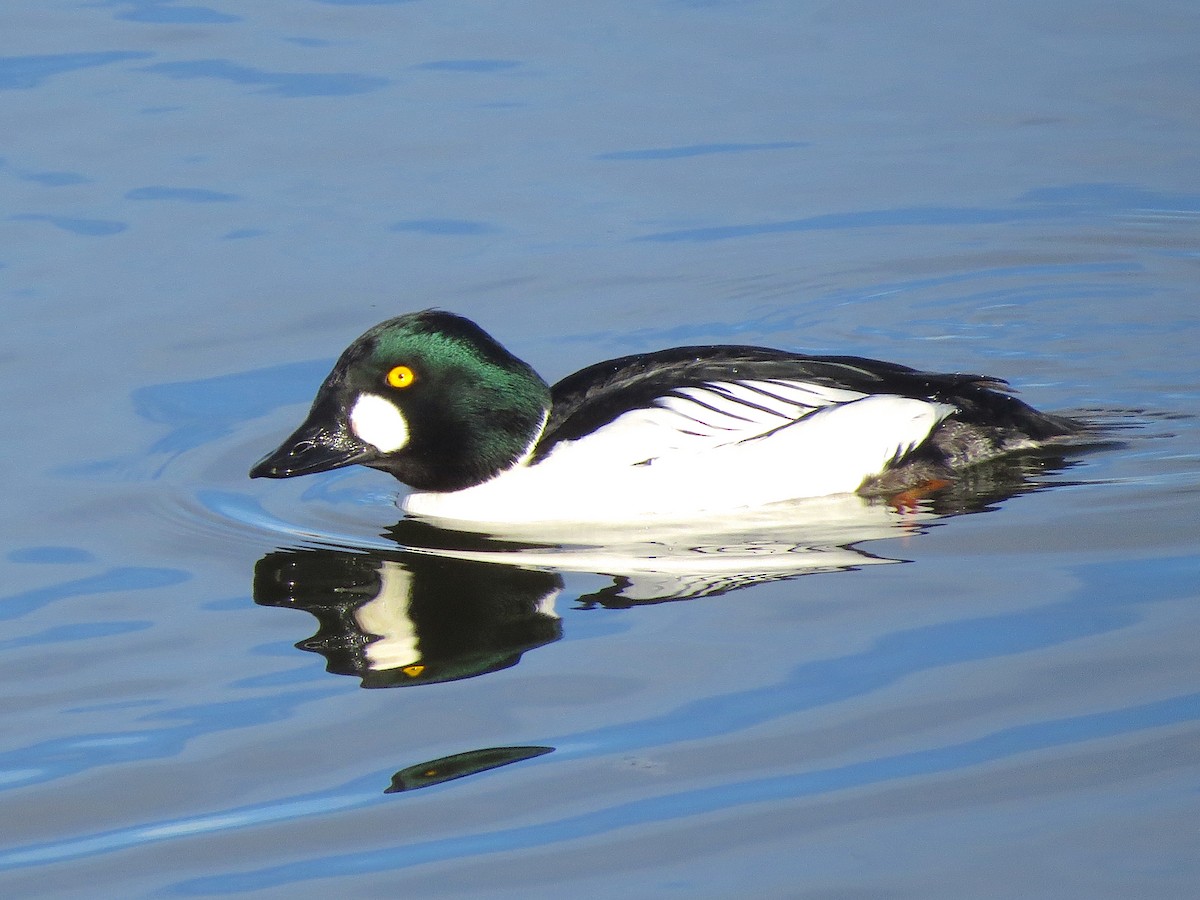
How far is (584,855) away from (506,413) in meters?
3.06

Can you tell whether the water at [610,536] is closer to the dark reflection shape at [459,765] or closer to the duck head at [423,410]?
the dark reflection shape at [459,765]

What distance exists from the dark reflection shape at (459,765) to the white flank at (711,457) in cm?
201

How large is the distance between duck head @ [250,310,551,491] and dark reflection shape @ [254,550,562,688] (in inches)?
20.1

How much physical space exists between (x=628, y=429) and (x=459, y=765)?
2.29 metres

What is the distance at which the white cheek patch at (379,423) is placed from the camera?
7.55 m

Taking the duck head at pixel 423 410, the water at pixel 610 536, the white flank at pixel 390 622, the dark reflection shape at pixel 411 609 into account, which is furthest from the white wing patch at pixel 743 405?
the white flank at pixel 390 622

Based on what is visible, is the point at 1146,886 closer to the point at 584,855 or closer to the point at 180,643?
the point at 584,855

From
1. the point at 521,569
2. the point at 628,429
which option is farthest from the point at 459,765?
the point at 628,429

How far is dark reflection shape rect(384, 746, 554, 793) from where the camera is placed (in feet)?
17.5

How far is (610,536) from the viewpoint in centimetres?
723

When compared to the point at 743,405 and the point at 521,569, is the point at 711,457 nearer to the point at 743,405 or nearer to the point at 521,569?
the point at 743,405

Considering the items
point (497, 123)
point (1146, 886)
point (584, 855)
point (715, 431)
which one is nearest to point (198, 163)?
point (497, 123)

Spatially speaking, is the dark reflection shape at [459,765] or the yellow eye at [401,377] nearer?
the dark reflection shape at [459,765]

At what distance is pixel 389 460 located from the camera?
7.73 metres
